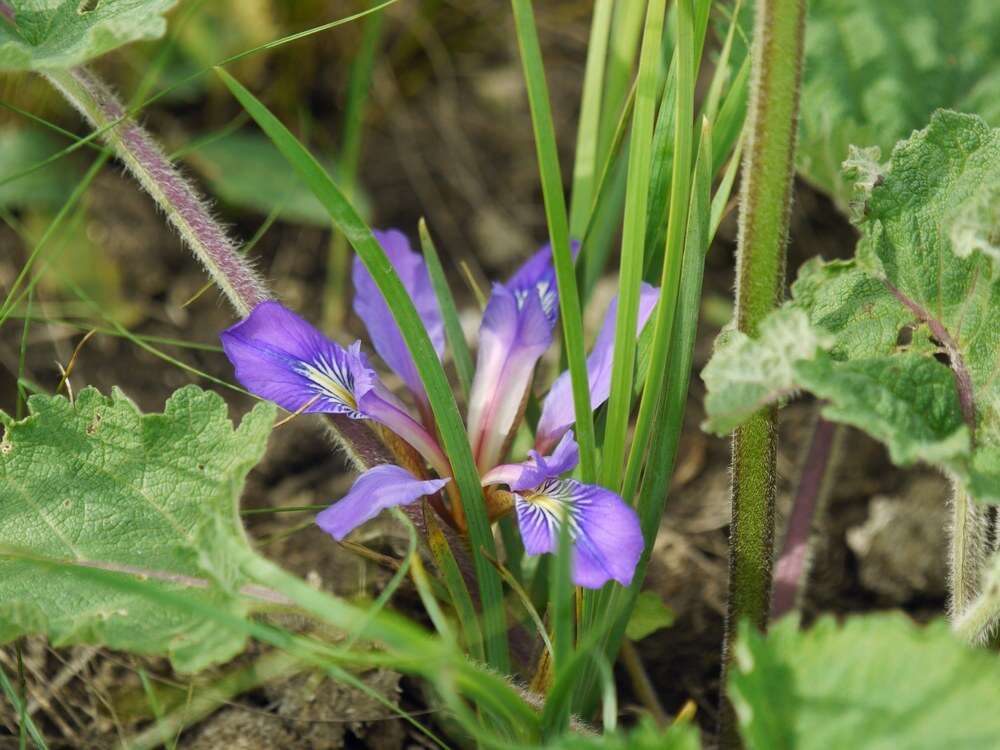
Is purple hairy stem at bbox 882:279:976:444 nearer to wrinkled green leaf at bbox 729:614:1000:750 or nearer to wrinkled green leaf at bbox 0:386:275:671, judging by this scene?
wrinkled green leaf at bbox 729:614:1000:750

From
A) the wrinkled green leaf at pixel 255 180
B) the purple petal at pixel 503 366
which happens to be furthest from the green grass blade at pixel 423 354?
the wrinkled green leaf at pixel 255 180

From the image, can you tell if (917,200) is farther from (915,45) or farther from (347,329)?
(347,329)

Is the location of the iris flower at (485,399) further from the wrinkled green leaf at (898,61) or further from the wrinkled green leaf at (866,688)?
the wrinkled green leaf at (898,61)

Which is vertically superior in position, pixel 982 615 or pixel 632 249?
pixel 632 249

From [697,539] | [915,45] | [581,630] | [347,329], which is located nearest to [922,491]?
[697,539]

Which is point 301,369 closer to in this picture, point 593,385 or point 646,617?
point 593,385

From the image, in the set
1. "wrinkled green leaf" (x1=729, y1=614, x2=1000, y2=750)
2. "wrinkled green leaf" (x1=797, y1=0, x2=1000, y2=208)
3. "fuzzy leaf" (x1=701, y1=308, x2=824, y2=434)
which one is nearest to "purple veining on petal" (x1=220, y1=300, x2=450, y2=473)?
"fuzzy leaf" (x1=701, y1=308, x2=824, y2=434)

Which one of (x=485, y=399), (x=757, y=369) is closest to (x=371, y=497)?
(x=485, y=399)
